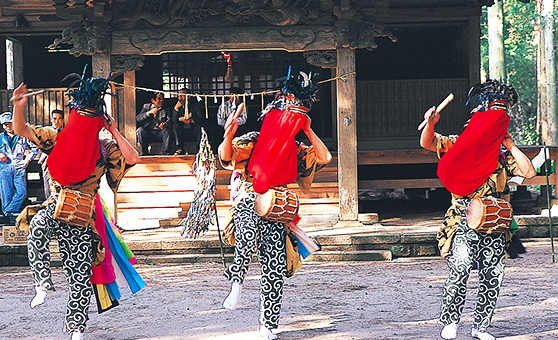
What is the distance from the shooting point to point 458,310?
4863 millimetres

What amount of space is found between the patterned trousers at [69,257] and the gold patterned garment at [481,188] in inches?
108

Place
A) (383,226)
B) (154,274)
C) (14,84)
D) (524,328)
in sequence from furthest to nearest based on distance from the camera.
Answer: (14,84)
(383,226)
(154,274)
(524,328)

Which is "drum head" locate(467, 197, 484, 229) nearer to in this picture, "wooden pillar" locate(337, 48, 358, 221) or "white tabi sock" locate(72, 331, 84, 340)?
"white tabi sock" locate(72, 331, 84, 340)

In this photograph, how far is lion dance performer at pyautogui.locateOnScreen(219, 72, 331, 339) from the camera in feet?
16.1

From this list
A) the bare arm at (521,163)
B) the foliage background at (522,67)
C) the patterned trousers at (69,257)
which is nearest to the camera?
the patterned trousers at (69,257)

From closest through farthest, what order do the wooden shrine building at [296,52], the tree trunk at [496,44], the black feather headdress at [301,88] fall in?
the black feather headdress at [301,88] < the wooden shrine building at [296,52] < the tree trunk at [496,44]

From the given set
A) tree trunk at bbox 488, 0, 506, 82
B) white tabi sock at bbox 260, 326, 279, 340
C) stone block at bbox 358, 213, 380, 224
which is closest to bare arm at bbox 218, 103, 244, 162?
white tabi sock at bbox 260, 326, 279, 340

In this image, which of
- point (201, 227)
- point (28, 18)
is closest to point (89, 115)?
point (201, 227)

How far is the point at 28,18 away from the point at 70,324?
9.42 metres

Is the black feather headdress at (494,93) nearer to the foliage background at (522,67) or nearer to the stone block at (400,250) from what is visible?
the stone block at (400,250)

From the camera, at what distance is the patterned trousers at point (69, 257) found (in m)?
4.61

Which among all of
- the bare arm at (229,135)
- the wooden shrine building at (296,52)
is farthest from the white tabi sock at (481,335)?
the wooden shrine building at (296,52)

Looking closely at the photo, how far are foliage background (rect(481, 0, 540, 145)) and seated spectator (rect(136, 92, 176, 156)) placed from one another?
1939cm

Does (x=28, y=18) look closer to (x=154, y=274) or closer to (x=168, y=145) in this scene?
(x=168, y=145)
